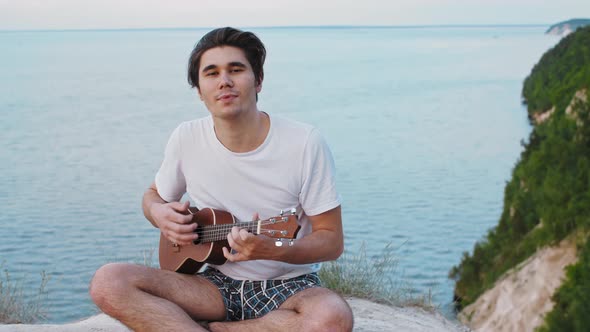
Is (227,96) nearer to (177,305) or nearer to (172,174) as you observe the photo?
(172,174)

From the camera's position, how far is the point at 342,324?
3.38 meters

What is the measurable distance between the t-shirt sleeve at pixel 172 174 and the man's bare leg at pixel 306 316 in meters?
0.65

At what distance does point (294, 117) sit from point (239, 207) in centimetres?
3896

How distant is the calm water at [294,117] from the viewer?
20.8 m

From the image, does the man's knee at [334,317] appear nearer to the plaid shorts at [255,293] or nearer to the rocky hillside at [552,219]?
the plaid shorts at [255,293]

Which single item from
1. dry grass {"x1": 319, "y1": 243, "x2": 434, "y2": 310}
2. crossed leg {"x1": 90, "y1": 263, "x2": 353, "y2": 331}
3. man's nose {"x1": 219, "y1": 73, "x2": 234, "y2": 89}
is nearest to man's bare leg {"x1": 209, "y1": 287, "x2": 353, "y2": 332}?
crossed leg {"x1": 90, "y1": 263, "x2": 353, "y2": 331}

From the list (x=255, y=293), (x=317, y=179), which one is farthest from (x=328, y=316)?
(x=317, y=179)

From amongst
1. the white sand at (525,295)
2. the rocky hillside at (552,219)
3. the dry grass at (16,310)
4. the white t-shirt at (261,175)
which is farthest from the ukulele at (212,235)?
the white sand at (525,295)

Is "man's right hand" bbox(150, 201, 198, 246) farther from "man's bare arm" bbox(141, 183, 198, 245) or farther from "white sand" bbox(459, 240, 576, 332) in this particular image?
"white sand" bbox(459, 240, 576, 332)

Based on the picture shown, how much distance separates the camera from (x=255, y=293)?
3.64 metres

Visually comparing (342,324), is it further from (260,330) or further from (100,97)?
(100,97)

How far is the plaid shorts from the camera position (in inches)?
142

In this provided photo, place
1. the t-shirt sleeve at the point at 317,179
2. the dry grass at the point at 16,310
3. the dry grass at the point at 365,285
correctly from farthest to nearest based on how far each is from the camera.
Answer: the dry grass at the point at 365,285, the dry grass at the point at 16,310, the t-shirt sleeve at the point at 317,179

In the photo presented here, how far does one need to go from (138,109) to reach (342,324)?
4391 centimetres
